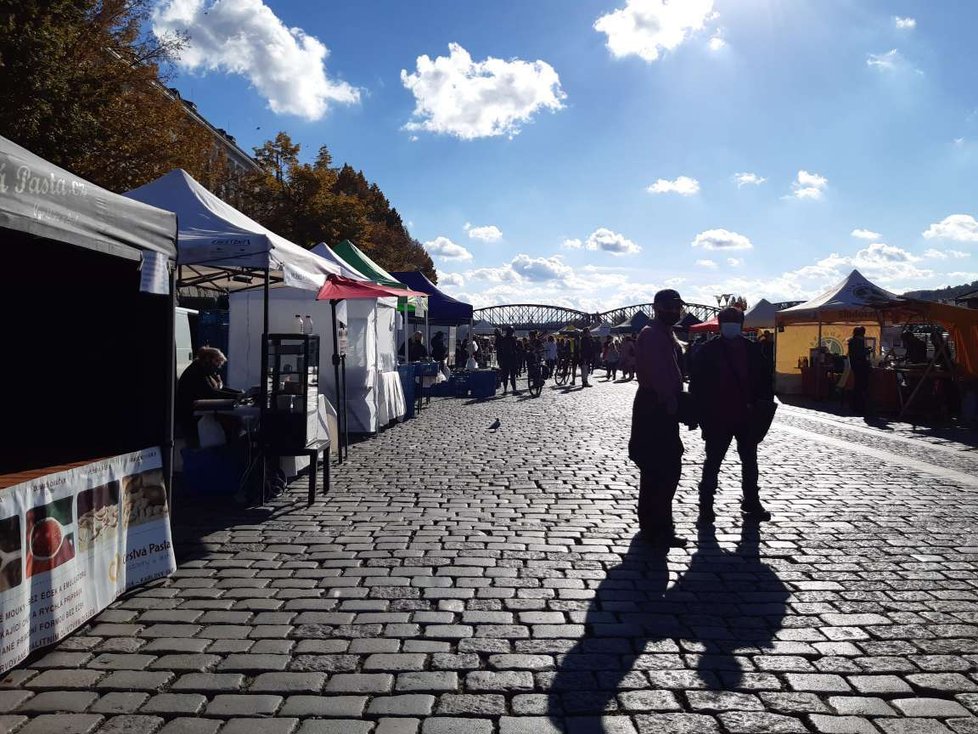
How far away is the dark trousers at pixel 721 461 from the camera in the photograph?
21.2 ft

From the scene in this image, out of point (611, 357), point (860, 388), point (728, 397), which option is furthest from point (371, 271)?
point (611, 357)

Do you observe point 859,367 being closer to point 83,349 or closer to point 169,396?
point 169,396

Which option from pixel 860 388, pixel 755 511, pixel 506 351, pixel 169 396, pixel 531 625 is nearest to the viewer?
pixel 531 625

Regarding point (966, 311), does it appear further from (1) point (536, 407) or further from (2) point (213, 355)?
(2) point (213, 355)

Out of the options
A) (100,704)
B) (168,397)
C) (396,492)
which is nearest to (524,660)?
(100,704)

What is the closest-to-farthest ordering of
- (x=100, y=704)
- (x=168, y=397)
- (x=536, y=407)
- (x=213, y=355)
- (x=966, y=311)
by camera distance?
(x=100, y=704), (x=168, y=397), (x=213, y=355), (x=966, y=311), (x=536, y=407)

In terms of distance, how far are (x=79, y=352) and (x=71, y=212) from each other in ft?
5.27

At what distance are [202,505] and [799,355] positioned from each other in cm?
2131

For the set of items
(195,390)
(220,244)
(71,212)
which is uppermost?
(220,244)

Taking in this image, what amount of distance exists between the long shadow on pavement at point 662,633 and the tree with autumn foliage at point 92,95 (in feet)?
48.1

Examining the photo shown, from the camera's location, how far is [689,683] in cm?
334

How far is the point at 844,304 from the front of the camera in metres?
20.3

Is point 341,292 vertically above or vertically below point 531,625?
above

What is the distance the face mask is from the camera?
655 centimetres
